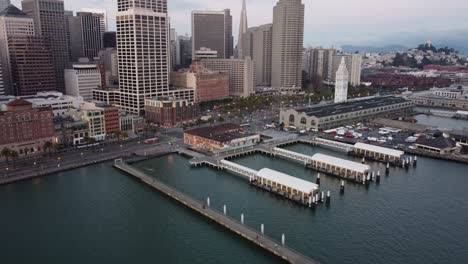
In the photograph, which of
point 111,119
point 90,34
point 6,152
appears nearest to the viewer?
point 6,152

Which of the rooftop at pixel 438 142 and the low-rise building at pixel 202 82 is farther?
the low-rise building at pixel 202 82

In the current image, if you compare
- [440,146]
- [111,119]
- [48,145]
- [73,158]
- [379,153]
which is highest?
[111,119]

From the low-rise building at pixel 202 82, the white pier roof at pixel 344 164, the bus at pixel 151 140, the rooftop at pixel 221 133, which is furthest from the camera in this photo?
the low-rise building at pixel 202 82

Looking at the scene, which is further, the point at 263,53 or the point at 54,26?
the point at 263,53

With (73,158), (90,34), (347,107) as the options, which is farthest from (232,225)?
(90,34)

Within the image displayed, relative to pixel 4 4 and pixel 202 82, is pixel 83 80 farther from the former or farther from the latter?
pixel 4 4

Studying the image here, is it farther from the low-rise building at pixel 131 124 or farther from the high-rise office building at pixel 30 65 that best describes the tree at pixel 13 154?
the high-rise office building at pixel 30 65

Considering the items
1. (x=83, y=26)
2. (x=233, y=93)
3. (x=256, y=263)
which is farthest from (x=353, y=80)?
(x=256, y=263)

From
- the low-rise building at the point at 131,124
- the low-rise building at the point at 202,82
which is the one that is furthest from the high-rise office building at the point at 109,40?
the low-rise building at the point at 131,124
